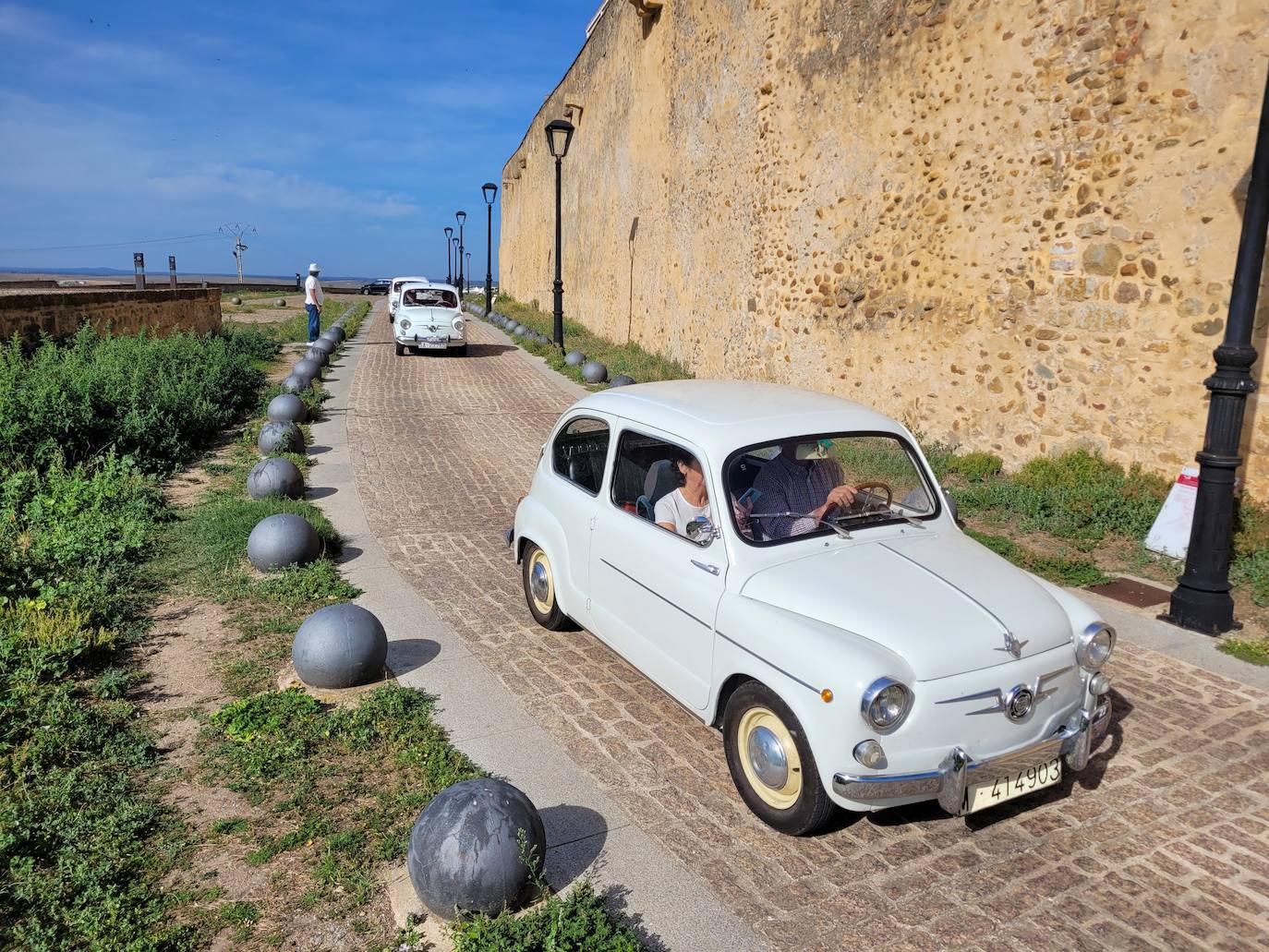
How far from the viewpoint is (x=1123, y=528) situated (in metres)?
7.12

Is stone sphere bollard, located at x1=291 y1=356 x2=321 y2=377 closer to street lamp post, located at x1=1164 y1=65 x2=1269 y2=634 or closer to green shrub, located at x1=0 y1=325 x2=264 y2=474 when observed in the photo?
green shrub, located at x1=0 y1=325 x2=264 y2=474

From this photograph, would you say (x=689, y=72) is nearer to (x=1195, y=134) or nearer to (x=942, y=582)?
(x=1195, y=134)

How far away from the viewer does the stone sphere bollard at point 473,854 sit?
2928 mm

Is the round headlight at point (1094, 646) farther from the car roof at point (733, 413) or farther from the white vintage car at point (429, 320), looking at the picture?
the white vintage car at point (429, 320)

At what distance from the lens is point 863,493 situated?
430 cm

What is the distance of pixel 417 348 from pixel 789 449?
57.4 ft

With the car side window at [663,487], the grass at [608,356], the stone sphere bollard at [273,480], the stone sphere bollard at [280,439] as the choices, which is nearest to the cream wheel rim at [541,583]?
the car side window at [663,487]

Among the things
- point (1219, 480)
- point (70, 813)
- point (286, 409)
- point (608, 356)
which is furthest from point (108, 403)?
point (608, 356)

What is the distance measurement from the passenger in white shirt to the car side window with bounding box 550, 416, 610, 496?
0.59m

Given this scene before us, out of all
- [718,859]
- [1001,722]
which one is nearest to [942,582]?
[1001,722]

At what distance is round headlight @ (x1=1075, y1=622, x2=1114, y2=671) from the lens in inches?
140

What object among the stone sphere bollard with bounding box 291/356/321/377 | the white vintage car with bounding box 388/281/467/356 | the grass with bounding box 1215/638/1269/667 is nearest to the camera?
the grass with bounding box 1215/638/1269/667

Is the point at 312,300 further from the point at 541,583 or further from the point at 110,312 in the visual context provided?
the point at 541,583

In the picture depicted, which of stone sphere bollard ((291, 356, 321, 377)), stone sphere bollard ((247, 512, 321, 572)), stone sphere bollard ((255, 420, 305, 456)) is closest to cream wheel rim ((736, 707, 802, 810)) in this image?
stone sphere bollard ((247, 512, 321, 572))
